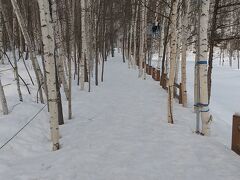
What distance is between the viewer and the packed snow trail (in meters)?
5.55

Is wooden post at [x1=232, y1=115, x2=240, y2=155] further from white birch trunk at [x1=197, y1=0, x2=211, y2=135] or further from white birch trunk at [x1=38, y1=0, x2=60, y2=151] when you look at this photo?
white birch trunk at [x1=38, y1=0, x2=60, y2=151]

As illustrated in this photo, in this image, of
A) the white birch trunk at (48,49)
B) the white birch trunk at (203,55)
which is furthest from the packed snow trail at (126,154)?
the white birch trunk at (48,49)

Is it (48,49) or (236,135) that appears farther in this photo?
(48,49)

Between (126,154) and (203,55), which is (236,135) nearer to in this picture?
(203,55)

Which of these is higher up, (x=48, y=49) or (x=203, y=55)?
(x=48, y=49)

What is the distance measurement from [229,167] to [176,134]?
215 centimetres

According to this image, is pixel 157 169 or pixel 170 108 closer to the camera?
pixel 157 169

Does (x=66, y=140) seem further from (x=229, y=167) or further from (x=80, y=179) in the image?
(x=229, y=167)

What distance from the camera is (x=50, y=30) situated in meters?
6.82

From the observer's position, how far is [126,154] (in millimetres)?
6453

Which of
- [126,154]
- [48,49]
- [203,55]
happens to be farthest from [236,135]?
[48,49]

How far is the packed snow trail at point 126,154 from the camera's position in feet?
18.2

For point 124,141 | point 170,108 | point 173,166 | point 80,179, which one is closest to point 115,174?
point 80,179

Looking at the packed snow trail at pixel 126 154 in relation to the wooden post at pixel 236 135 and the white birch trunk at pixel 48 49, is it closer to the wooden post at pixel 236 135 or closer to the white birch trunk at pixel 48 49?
the wooden post at pixel 236 135
